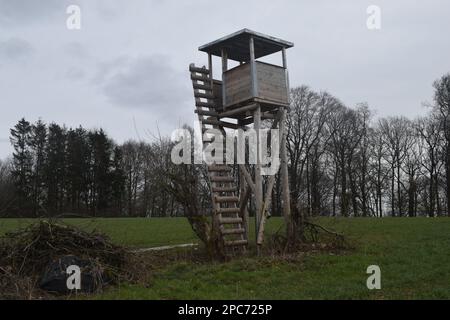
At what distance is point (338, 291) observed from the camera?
8.25m

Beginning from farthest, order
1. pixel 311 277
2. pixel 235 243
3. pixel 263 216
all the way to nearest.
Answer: pixel 263 216, pixel 235 243, pixel 311 277

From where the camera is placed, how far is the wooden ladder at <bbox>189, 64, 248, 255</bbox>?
12977mm

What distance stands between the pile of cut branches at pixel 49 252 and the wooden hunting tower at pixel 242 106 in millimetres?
3756

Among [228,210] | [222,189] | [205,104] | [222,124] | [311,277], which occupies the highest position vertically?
[205,104]

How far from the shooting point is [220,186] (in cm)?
1373

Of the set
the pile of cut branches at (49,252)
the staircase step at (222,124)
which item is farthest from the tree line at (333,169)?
the pile of cut branches at (49,252)

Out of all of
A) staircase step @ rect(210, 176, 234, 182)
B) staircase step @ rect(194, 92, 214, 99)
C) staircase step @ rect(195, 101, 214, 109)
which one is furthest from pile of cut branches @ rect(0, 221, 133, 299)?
staircase step @ rect(194, 92, 214, 99)

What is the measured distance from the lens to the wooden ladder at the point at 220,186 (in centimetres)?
1298

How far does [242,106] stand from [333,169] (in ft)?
140

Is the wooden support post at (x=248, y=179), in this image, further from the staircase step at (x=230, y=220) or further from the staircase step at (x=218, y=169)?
the staircase step at (x=230, y=220)

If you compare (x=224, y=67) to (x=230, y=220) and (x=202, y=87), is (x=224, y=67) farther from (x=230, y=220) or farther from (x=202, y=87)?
(x=230, y=220)

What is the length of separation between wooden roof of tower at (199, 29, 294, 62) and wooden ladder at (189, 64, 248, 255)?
0.73 meters

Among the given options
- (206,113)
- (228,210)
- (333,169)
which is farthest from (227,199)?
(333,169)

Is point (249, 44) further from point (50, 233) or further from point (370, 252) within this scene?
Result: point (50, 233)
